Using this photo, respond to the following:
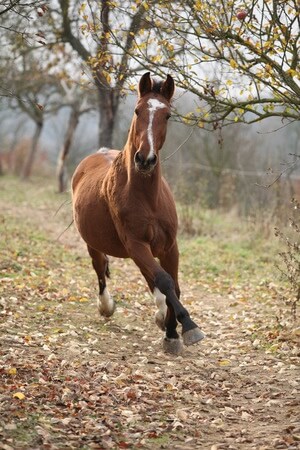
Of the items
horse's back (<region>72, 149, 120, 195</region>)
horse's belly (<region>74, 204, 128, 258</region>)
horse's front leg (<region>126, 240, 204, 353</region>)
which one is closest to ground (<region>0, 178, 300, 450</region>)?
horse's front leg (<region>126, 240, 204, 353</region>)

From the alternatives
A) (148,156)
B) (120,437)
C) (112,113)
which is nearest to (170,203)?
(148,156)

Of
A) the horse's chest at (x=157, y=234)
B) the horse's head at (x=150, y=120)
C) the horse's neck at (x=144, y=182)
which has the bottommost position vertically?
the horse's chest at (x=157, y=234)

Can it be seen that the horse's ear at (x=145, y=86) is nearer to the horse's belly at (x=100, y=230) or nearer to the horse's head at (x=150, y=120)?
the horse's head at (x=150, y=120)

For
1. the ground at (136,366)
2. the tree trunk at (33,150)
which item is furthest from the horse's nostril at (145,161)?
the tree trunk at (33,150)

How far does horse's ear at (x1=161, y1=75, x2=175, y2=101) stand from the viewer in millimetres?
6316

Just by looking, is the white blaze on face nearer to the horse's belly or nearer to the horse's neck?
the horse's neck

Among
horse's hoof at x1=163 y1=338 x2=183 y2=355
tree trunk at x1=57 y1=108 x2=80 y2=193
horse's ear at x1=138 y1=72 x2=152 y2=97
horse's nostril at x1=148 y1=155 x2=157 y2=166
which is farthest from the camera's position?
tree trunk at x1=57 y1=108 x2=80 y2=193

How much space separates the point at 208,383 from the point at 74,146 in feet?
114

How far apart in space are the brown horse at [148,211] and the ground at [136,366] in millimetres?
558

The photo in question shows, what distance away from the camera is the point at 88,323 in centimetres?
781

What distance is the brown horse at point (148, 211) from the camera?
591 cm

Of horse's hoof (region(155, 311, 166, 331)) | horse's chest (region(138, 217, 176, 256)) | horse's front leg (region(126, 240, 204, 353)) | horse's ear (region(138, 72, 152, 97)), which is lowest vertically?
horse's hoof (region(155, 311, 166, 331))

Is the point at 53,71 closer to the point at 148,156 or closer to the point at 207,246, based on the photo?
the point at 207,246

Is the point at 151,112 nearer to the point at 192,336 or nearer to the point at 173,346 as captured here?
the point at 192,336
